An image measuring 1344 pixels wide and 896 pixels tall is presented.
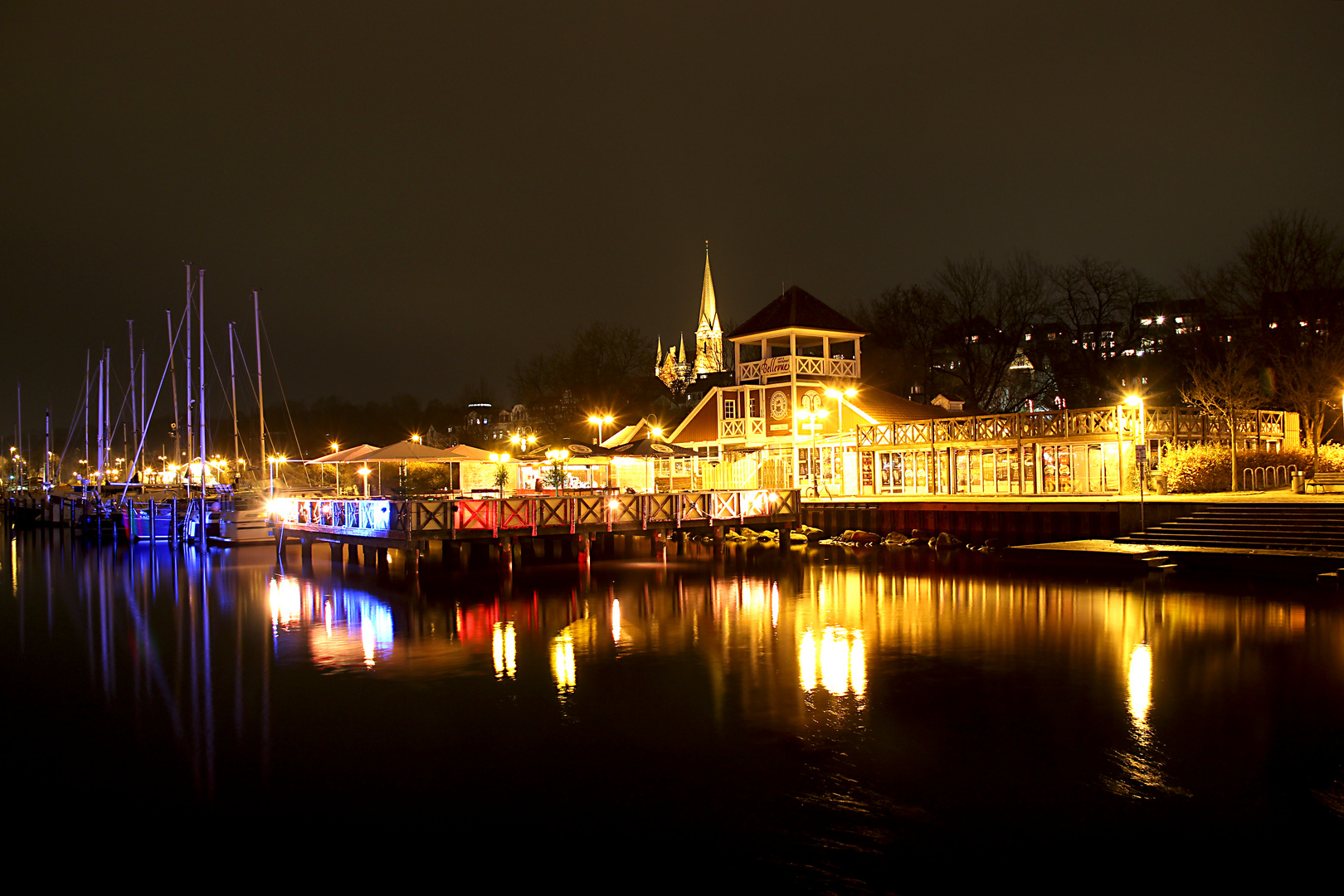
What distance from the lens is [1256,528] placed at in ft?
79.9

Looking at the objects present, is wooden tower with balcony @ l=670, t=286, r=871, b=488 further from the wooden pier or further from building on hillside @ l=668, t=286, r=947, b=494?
the wooden pier

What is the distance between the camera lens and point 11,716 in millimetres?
12148

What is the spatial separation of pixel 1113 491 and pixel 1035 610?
1753cm

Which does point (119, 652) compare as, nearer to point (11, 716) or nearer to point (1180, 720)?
point (11, 716)

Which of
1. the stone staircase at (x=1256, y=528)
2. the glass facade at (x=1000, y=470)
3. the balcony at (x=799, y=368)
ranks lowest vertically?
the stone staircase at (x=1256, y=528)

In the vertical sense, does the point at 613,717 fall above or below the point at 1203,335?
below

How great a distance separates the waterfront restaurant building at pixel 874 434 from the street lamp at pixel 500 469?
7.95 metres

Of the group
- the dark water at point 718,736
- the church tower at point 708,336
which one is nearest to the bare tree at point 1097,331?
the dark water at point 718,736

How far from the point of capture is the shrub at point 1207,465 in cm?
3247

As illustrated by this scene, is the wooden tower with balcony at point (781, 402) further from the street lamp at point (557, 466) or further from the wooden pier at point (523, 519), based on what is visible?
the wooden pier at point (523, 519)

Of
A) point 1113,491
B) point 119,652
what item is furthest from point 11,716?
point 1113,491

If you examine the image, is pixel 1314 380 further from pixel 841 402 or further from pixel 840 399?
pixel 840 399

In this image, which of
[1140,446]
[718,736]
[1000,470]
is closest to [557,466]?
[1000,470]

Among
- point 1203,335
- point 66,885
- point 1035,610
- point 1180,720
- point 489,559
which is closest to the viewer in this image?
point 66,885
